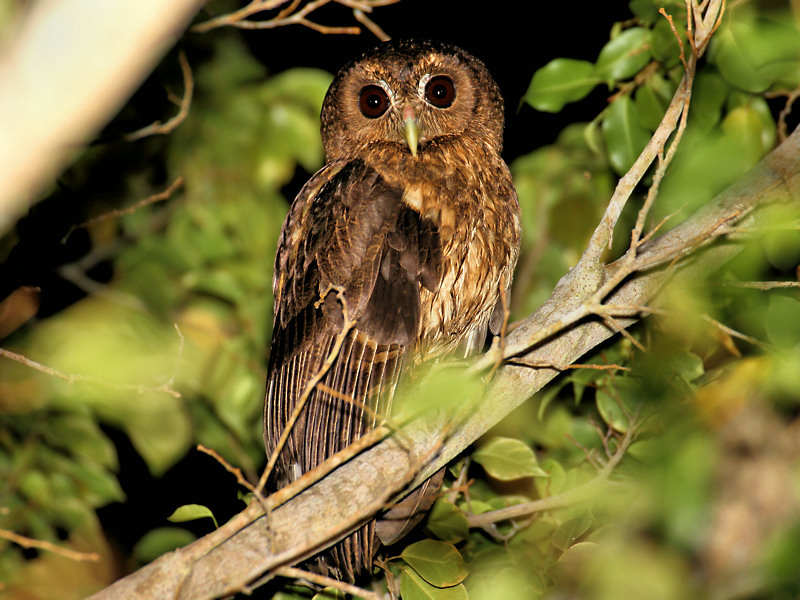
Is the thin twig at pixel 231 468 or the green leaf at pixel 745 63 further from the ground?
the green leaf at pixel 745 63

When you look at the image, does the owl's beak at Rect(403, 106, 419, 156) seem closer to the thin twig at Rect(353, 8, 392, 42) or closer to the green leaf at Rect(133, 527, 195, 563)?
the thin twig at Rect(353, 8, 392, 42)

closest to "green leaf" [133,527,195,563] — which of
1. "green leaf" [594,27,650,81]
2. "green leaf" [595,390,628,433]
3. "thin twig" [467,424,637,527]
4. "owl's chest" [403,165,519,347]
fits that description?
"thin twig" [467,424,637,527]

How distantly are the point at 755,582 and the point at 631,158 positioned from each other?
1.44 m

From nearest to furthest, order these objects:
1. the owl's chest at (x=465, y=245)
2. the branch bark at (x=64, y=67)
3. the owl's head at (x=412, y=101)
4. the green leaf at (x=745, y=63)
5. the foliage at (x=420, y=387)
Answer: the branch bark at (x=64, y=67) → the foliage at (x=420, y=387) → the green leaf at (x=745, y=63) → the owl's chest at (x=465, y=245) → the owl's head at (x=412, y=101)

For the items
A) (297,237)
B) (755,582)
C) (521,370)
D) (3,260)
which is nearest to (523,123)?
(297,237)

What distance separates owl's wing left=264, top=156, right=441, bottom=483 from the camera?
80.6 inches

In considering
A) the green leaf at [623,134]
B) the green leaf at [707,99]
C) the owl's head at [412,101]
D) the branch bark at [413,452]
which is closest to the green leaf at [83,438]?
the branch bark at [413,452]

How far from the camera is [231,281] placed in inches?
91.8

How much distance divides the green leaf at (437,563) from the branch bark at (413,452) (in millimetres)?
161

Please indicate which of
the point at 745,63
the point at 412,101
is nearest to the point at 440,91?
the point at 412,101

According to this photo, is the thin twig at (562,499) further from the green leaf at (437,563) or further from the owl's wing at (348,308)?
the owl's wing at (348,308)

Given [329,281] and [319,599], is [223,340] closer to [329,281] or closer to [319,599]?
[329,281]

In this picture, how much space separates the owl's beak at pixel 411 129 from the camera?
7.30ft

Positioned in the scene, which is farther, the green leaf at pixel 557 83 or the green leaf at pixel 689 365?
the green leaf at pixel 557 83
